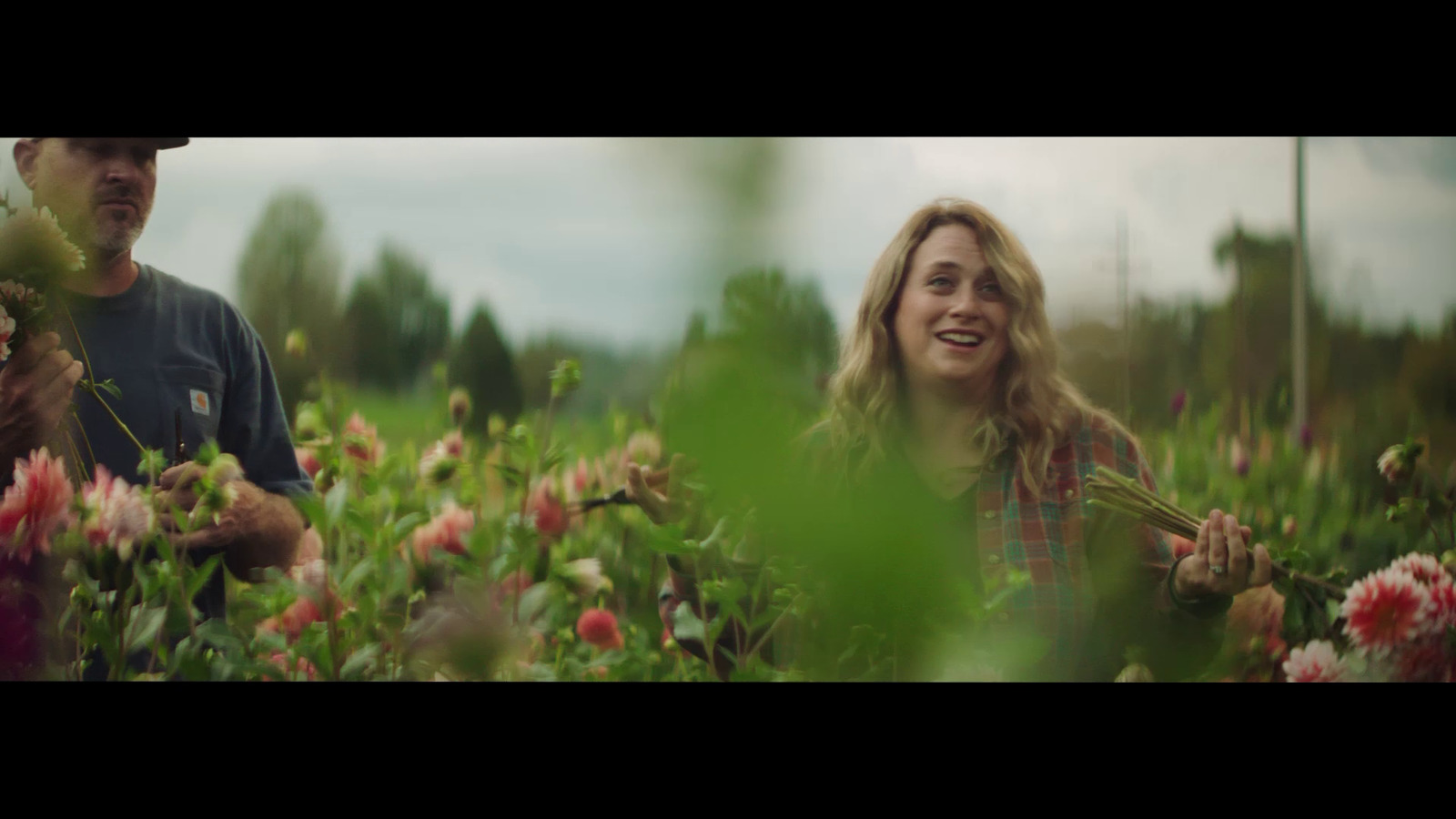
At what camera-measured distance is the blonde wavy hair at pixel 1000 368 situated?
2273mm

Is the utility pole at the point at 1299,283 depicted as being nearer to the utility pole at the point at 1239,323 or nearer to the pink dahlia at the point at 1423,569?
the utility pole at the point at 1239,323

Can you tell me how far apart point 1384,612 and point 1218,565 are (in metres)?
0.41

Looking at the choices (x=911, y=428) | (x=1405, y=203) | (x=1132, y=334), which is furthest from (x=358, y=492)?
(x=1405, y=203)

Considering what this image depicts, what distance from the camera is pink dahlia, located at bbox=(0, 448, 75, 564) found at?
2.33 m

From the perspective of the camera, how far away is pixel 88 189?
237 centimetres

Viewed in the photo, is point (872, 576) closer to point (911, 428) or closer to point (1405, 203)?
point (911, 428)

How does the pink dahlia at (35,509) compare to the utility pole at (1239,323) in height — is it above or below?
below

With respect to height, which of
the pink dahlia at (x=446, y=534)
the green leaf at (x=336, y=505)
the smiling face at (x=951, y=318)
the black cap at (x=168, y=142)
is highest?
the black cap at (x=168, y=142)

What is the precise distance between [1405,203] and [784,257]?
1336mm

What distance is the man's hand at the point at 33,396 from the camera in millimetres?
2338

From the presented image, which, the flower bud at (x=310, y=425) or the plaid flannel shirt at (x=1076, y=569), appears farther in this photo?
the flower bud at (x=310, y=425)

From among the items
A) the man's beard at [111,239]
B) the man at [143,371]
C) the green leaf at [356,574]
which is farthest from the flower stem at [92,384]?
the green leaf at [356,574]

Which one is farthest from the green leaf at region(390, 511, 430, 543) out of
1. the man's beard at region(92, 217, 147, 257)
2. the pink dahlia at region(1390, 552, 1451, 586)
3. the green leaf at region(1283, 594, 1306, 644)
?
the pink dahlia at region(1390, 552, 1451, 586)

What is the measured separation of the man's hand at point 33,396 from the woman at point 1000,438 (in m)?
1.23
